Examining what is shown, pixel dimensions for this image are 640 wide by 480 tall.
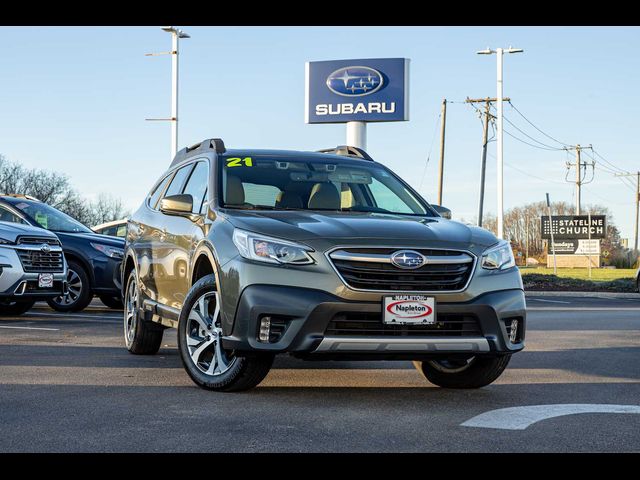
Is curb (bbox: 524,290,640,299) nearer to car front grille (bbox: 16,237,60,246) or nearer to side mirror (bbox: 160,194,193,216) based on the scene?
car front grille (bbox: 16,237,60,246)

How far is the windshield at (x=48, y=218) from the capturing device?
50.5ft

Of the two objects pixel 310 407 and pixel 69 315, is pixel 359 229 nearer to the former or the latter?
pixel 310 407

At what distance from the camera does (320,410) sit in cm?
613

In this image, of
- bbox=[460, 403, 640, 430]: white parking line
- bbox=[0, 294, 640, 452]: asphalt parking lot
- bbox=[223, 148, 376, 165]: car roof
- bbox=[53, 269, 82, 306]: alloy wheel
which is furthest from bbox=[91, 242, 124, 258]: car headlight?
bbox=[460, 403, 640, 430]: white parking line

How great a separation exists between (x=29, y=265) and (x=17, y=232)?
0.53 m

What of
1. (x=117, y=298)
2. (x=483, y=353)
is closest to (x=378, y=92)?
(x=117, y=298)

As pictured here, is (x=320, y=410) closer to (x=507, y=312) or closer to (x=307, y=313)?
(x=307, y=313)

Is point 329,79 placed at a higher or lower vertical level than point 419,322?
higher

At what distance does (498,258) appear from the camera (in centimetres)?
681

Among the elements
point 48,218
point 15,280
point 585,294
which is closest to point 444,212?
point 15,280

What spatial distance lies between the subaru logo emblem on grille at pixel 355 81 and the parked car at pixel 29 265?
74.4 feet
